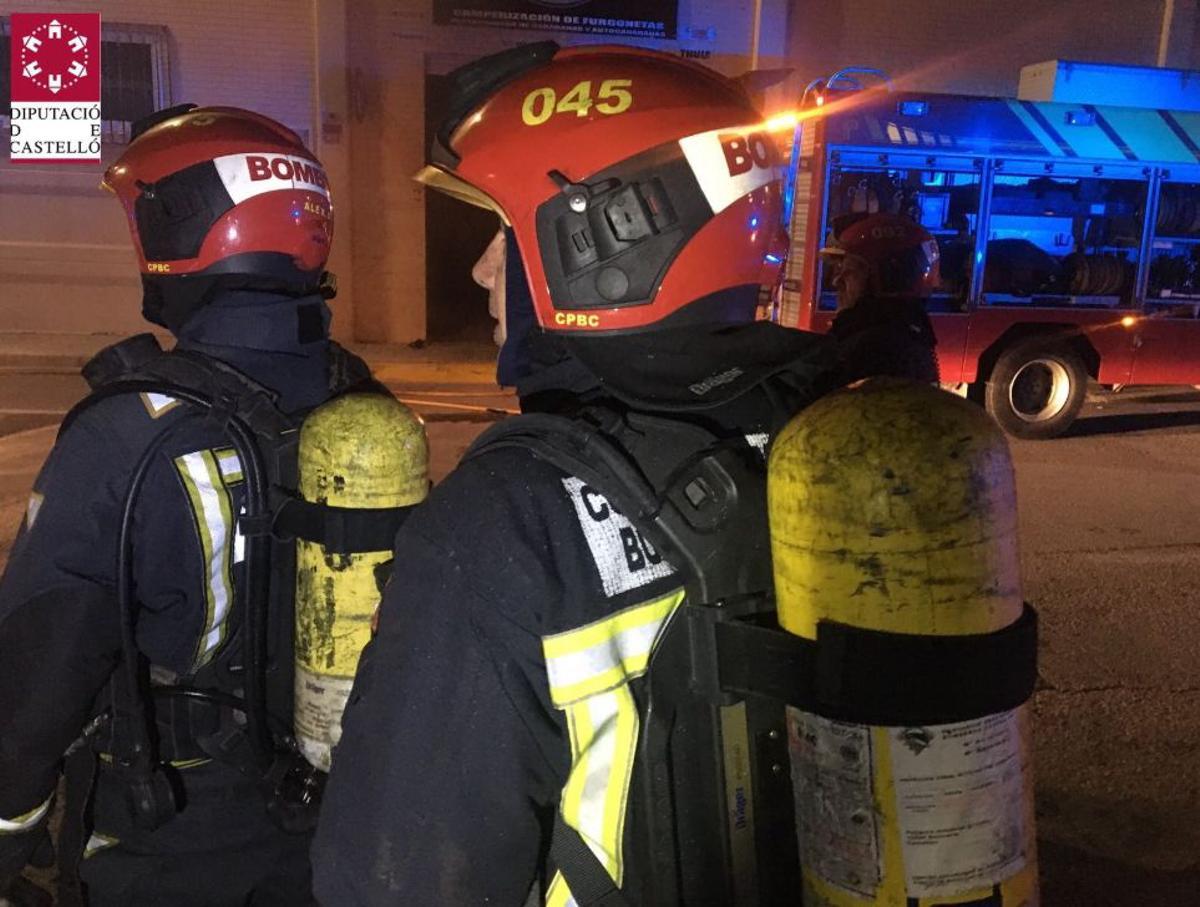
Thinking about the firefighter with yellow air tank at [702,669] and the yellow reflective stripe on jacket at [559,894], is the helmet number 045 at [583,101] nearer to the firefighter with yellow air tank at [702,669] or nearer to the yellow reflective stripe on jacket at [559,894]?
the firefighter with yellow air tank at [702,669]

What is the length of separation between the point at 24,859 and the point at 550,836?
125cm

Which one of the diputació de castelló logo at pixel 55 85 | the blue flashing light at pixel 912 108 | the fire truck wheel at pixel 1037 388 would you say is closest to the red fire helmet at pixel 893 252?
the blue flashing light at pixel 912 108

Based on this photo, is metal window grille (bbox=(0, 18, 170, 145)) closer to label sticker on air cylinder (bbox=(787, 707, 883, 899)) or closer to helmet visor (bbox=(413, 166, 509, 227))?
helmet visor (bbox=(413, 166, 509, 227))

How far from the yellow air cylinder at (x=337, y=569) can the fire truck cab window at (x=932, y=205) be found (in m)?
8.24

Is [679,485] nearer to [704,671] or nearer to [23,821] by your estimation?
[704,671]

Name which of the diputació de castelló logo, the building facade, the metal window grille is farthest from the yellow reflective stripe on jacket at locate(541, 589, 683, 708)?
the diputació de castelló logo

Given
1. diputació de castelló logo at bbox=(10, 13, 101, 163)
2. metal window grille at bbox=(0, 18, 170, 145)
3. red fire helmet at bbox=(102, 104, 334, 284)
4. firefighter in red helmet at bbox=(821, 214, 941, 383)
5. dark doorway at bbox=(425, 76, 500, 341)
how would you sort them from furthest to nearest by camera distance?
dark doorway at bbox=(425, 76, 500, 341), metal window grille at bbox=(0, 18, 170, 145), diputació de castelló logo at bbox=(10, 13, 101, 163), firefighter in red helmet at bbox=(821, 214, 941, 383), red fire helmet at bbox=(102, 104, 334, 284)

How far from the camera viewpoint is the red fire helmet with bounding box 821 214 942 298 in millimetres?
4570

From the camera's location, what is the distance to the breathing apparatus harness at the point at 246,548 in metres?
1.88

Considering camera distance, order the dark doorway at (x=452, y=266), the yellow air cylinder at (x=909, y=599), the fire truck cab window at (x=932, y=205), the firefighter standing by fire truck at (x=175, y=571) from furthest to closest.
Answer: the dark doorway at (x=452, y=266) → the fire truck cab window at (x=932, y=205) → the firefighter standing by fire truck at (x=175, y=571) → the yellow air cylinder at (x=909, y=599)

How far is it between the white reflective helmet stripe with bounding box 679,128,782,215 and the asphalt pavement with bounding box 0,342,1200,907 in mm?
2605

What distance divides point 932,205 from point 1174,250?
2.73 meters

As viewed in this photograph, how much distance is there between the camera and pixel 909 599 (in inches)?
44.2

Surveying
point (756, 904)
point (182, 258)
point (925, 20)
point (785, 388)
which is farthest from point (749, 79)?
point (925, 20)
